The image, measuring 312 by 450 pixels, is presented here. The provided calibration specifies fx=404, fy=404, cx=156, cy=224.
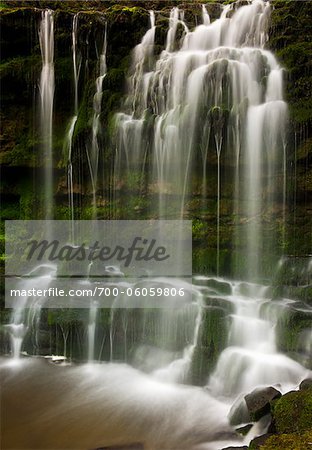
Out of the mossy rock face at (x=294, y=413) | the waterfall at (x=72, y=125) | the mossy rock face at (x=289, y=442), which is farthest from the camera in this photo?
the waterfall at (x=72, y=125)

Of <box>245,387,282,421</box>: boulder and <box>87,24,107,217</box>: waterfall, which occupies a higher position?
<box>87,24,107,217</box>: waterfall

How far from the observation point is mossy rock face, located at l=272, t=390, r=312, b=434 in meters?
4.82

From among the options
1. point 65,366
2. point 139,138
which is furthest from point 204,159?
point 65,366

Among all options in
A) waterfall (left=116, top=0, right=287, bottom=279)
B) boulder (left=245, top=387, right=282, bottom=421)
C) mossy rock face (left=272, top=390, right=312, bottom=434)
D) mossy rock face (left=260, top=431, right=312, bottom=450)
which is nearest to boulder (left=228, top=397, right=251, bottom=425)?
boulder (left=245, top=387, right=282, bottom=421)

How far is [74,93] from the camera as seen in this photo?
1200 centimetres

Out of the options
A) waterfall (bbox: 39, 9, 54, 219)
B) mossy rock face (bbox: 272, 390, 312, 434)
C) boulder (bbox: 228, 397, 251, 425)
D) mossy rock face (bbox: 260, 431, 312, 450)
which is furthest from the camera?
waterfall (bbox: 39, 9, 54, 219)

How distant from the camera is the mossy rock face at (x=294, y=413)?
190 inches

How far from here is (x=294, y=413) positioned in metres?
4.96

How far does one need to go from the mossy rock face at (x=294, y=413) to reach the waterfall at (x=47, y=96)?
870 centimetres

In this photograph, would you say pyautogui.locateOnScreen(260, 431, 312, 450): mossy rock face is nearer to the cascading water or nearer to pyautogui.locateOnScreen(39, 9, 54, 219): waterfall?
the cascading water

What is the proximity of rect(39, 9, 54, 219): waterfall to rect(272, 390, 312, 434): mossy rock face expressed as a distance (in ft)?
28.5

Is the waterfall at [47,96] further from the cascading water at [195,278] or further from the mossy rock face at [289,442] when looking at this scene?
the mossy rock face at [289,442]

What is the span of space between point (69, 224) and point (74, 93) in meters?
3.90

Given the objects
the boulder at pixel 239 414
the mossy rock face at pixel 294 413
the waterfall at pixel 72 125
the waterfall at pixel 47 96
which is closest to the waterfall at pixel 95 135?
the waterfall at pixel 72 125
